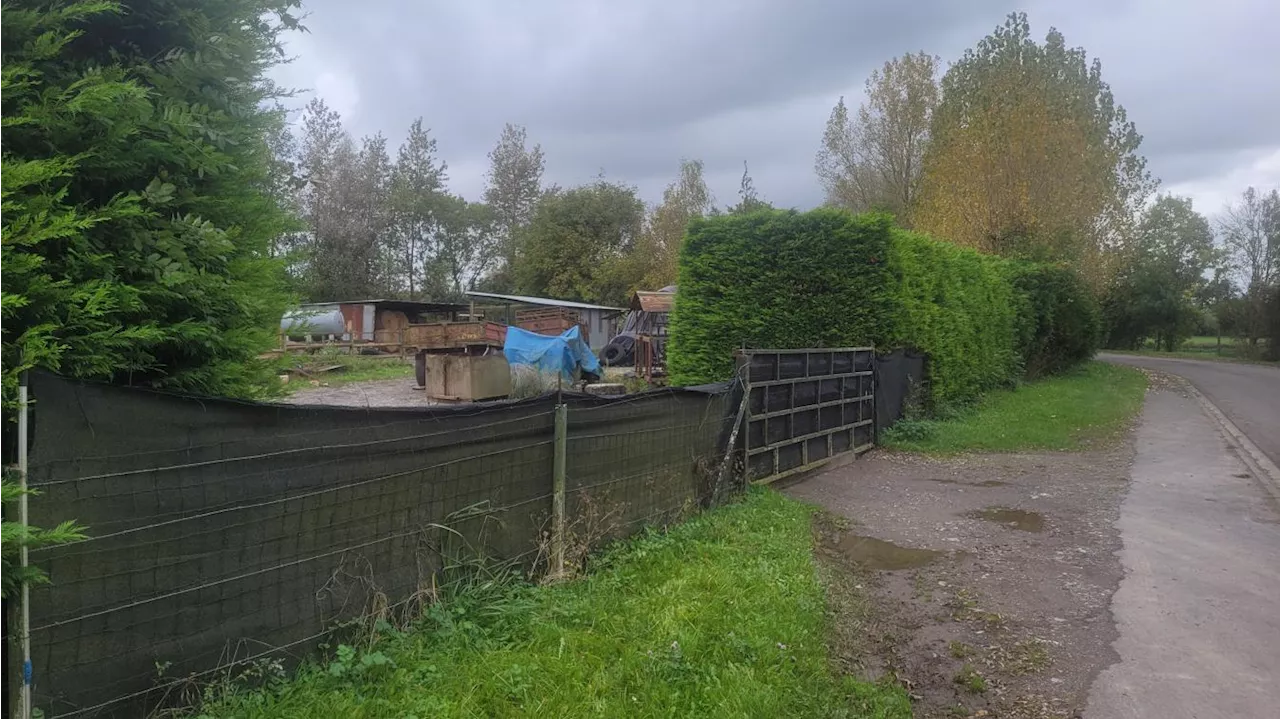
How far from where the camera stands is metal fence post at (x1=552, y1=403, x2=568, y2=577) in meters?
4.93

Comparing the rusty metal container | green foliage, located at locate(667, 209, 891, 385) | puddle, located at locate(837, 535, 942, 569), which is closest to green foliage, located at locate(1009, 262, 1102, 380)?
green foliage, located at locate(667, 209, 891, 385)

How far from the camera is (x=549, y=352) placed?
17.2 m

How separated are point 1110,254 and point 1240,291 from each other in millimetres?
32790

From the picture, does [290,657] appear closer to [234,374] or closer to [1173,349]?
[234,374]

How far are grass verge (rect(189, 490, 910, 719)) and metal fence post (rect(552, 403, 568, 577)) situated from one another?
0.19 m

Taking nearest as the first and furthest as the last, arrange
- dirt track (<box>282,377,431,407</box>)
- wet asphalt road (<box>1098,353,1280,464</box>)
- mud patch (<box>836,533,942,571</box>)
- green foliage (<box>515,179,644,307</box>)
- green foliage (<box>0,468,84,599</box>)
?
1. green foliage (<box>0,468,84,599</box>)
2. mud patch (<box>836,533,942,571</box>)
3. wet asphalt road (<box>1098,353,1280,464</box>)
4. dirt track (<box>282,377,431,407</box>)
5. green foliage (<box>515,179,644,307</box>)

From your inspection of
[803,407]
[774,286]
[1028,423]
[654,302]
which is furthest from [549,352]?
[1028,423]

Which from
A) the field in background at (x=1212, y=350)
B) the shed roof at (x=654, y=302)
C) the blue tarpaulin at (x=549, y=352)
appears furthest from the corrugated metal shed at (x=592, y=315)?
the field in background at (x=1212, y=350)

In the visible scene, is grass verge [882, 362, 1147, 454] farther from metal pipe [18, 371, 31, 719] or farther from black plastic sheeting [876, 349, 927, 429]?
metal pipe [18, 371, 31, 719]

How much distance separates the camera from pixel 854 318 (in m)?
12.3

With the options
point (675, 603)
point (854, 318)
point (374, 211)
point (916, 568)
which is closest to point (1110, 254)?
point (854, 318)

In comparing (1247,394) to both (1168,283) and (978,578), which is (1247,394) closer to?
(978,578)

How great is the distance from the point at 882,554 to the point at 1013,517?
218 cm

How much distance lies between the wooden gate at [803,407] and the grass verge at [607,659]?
10.6ft
